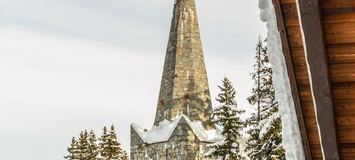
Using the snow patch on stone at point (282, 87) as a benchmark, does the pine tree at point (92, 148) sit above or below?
above

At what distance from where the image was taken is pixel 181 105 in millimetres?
18875

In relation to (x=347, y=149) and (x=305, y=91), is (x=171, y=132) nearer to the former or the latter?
(x=347, y=149)

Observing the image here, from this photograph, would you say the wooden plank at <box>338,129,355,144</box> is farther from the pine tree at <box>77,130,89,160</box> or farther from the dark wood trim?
the pine tree at <box>77,130,89,160</box>

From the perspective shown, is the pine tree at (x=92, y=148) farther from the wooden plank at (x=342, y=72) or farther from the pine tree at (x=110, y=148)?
the wooden plank at (x=342, y=72)

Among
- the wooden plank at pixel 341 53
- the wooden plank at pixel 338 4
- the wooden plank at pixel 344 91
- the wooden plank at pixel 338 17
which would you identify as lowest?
the wooden plank at pixel 344 91

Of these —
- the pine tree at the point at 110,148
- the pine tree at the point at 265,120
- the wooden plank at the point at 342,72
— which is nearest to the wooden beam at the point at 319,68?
the wooden plank at the point at 342,72

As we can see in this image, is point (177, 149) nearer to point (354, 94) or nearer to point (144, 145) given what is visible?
point (144, 145)

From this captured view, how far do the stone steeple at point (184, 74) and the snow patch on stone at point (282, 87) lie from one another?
14202 mm

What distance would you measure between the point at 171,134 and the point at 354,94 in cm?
1444

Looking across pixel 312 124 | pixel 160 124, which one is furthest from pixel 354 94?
pixel 160 124

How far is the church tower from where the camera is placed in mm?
18078

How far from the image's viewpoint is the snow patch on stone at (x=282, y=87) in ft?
12.2

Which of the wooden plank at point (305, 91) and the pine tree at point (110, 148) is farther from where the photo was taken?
the pine tree at point (110, 148)

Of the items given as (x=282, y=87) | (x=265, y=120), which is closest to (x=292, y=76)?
(x=282, y=87)
